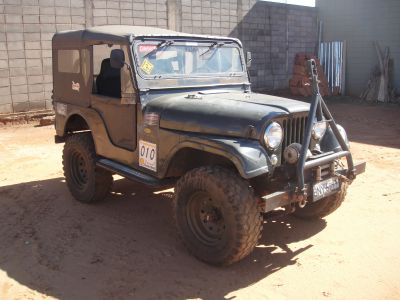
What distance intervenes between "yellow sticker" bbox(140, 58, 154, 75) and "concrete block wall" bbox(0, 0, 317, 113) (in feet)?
20.1

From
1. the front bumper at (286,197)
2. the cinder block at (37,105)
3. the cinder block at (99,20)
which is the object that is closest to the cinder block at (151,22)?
the cinder block at (99,20)

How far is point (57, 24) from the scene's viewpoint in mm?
9742

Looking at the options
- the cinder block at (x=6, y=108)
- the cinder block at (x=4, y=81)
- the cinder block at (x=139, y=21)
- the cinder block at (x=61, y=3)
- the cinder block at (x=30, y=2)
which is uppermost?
the cinder block at (x=61, y=3)

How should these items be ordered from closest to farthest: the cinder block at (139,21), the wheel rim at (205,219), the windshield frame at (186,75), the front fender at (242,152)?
1. the front fender at (242,152)
2. the wheel rim at (205,219)
3. the windshield frame at (186,75)
4. the cinder block at (139,21)

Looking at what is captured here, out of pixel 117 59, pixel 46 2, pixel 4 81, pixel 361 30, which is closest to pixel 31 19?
pixel 46 2

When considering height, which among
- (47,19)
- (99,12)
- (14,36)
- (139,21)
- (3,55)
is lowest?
(3,55)

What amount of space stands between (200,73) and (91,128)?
127 centimetres

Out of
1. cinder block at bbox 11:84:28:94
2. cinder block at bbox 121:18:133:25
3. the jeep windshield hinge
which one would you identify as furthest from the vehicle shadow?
cinder block at bbox 121:18:133:25

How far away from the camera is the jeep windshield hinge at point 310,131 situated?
11.1 ft

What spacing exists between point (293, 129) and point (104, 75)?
2.15 meters

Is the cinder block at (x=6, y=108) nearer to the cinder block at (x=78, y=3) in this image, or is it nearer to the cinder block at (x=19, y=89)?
the cinder block at (x=19, y=89)

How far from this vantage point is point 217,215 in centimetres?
354

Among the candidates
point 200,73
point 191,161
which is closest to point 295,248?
point 191,161

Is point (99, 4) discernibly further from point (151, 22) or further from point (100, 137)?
point (100, 137)
